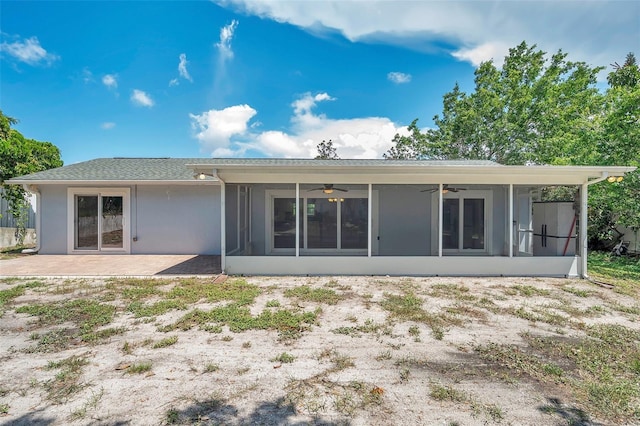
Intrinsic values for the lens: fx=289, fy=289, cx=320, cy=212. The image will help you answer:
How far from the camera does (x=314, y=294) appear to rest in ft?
17.8

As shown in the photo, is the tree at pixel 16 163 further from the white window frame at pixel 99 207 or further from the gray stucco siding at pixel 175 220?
the gray stucco siding at pixel 175 220

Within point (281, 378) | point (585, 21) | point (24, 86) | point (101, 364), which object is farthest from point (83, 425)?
point (24, 86)

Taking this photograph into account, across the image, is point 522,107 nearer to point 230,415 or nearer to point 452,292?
point 452,292

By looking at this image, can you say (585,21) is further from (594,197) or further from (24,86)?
(24,86)

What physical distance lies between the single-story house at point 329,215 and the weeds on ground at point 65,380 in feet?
12.9

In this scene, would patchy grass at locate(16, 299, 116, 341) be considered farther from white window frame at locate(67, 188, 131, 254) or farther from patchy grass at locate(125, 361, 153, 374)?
white window frame at locate(67, 188, 131, 254)

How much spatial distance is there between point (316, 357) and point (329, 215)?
5.53m

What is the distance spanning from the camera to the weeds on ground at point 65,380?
7.93ft

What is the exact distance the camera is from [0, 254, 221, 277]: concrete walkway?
699cm

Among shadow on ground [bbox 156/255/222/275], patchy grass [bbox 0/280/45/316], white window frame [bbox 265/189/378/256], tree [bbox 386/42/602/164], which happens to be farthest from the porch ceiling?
tree [bbox 386/42/602/164]

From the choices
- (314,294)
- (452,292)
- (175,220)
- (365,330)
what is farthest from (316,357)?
(175,220)

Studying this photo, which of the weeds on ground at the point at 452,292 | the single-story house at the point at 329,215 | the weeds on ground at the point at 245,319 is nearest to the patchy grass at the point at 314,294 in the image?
the weeds on ground at the point at 245,319

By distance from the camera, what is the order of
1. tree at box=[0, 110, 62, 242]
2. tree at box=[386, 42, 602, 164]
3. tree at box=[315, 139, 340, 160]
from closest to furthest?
1. tree at box=[0, 110, 62, 242]
2. tree at box=[386, 42, 602, 164]
3. tree at box=[315, 139, 340, 160]

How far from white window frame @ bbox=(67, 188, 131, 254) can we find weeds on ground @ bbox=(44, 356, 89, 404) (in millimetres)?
7811
